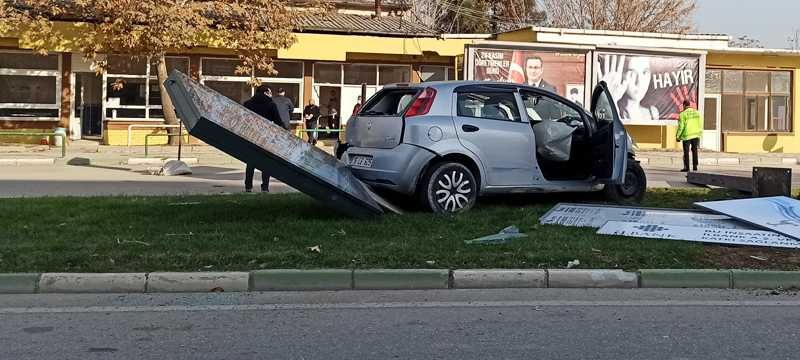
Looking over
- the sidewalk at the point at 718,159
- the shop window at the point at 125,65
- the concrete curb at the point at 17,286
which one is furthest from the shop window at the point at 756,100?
the concrete curb at the point at 17,286

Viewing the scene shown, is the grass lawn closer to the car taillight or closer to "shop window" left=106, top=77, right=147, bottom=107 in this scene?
the car taillight

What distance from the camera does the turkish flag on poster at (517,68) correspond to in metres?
Result: 25.6

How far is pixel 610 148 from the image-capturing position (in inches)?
387

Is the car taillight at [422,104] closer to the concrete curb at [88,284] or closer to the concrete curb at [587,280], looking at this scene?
the concrete curb at [587,280]

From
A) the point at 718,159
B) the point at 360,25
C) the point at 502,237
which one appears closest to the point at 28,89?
the point at 360,25

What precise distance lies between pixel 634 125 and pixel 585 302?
79.5 feet

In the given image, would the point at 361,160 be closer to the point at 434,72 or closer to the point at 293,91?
the point at 293,91

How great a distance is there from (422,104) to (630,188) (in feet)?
11.2

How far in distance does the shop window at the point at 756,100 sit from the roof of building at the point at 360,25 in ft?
38.8

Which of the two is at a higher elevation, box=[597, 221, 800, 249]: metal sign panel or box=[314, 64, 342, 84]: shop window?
box=[314, 64, 342, 84]: shop window

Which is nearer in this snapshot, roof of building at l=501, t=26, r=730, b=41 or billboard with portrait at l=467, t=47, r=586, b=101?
billboard with portrait at l=467, t=47, r=586, b=101

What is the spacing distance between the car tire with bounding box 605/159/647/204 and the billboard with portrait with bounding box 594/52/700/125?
56.6 ft

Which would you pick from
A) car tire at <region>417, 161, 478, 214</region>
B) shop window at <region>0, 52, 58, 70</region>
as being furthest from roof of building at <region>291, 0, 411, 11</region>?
car tire at <region>417, 161, 478, 214</region>

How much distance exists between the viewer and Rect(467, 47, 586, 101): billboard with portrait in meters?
25.1
